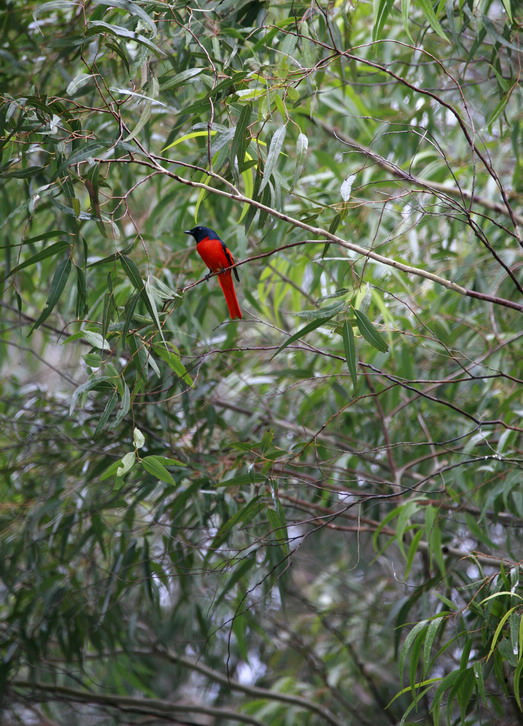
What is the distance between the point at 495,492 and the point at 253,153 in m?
1.18

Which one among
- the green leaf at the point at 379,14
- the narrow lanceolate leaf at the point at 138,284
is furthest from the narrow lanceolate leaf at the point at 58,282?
the green leaf at the point at 379,14

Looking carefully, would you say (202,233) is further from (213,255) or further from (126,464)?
(126,464)

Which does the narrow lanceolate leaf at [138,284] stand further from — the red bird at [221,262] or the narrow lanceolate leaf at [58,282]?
the red bird at [221,262]

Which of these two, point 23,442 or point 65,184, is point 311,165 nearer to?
point 23,442

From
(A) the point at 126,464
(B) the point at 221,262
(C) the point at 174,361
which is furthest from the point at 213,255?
(A) the point at 126,464

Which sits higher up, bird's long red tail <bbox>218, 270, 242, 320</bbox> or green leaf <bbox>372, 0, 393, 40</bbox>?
green leaf <bbox>372, 0, 393, 40</bbox>

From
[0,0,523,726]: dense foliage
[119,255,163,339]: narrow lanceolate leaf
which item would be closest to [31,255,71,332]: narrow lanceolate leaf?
Answer: [0,0,523,726]: dense foliage

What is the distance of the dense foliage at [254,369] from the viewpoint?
1.77 metres

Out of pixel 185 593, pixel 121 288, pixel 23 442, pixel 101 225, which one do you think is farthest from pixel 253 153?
pixel 185 593

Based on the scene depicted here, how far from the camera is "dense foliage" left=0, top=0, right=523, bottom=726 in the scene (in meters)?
1.77

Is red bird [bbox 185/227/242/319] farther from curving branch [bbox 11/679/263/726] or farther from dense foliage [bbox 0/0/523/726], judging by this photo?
curving branch [bbox 11/679/263/726]

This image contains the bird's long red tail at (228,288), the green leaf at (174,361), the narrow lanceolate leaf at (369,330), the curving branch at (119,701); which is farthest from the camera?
the curving branch at (119,701)

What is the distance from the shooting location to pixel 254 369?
10.7ft

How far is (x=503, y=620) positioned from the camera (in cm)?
151
